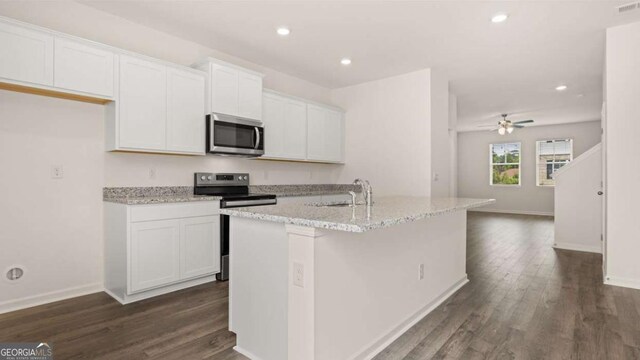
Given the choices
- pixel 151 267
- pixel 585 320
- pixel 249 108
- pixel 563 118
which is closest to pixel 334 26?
pixel 249 108

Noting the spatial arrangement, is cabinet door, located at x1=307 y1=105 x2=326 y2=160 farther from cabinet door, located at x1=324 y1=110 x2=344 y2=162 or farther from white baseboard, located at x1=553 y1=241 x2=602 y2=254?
white baseboard, located at x1=553 y1=241 x2=602 y2=254

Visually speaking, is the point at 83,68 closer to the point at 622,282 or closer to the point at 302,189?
the point at 302,189

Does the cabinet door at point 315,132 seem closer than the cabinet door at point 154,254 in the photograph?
No

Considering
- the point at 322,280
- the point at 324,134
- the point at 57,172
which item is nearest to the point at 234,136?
the point at 57,172

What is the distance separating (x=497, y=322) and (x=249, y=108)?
10.7ft

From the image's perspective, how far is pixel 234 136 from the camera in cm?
377

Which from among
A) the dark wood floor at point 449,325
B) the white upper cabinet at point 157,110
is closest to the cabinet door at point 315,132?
the white upper cabinet at point 157,110

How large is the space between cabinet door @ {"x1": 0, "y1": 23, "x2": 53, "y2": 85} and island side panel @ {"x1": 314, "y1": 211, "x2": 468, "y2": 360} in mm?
2567

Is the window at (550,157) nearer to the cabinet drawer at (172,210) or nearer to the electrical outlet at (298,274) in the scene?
the cabinet drawer at (172,210)

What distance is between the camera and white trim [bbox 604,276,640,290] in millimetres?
3236

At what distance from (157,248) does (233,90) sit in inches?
74.6

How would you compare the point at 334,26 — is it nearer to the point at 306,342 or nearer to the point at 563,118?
the point at 306,342

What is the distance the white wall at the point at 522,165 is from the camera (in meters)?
8.90

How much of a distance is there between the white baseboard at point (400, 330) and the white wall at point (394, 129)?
1915 millimetres
